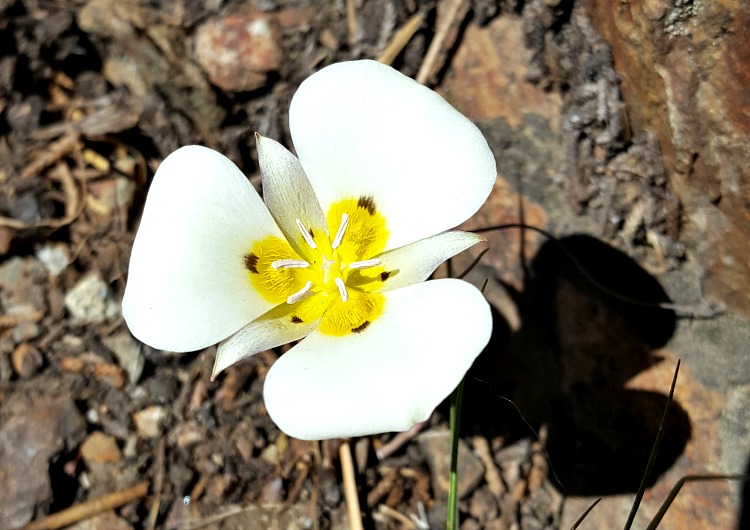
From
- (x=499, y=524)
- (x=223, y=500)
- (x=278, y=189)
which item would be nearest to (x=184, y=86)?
(x=278, y=189)

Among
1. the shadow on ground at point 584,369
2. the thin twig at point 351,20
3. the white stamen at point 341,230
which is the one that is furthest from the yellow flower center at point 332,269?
the thin twig at point 351,20

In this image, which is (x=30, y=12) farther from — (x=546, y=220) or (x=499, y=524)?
(x=499, y=524)

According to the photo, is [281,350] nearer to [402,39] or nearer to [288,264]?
[288,264]

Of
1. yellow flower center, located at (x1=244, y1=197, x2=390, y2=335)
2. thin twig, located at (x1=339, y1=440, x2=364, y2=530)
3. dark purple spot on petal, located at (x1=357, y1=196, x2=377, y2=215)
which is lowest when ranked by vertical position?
thin twig, located at (x1=339, y1=440, x2=364, y2=530)

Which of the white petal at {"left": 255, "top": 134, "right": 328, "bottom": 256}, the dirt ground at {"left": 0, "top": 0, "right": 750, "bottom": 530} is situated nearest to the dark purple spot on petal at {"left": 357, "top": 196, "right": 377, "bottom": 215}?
the white petal at {"left": 255, "top": 134, "right": 328, "bottom": 256}

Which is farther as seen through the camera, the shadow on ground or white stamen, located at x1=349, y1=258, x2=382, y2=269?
the shadow on ground

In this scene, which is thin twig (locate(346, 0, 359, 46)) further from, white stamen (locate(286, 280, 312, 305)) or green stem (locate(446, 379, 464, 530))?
green stem (locate(446, 379, 464, 530))
